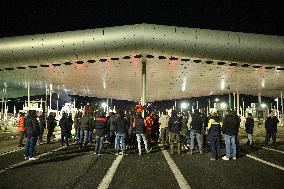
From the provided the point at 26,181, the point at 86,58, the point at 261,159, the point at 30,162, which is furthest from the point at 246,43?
the point at 26,181

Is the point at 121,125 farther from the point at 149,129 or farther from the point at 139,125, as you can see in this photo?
the point at 149,129

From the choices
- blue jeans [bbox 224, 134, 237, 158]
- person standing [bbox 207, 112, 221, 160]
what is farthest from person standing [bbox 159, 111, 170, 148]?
blue jeans [bbox 224, 134, 237, 158]

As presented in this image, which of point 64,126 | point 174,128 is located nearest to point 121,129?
point 174,128

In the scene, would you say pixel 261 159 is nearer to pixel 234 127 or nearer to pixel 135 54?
pixel 234 127

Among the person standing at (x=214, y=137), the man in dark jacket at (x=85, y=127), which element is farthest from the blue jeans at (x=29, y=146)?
the person standing at (x=214, y=137)

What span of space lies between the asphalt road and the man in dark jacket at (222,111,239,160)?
0.37m

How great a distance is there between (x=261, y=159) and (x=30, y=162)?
25.9 ft

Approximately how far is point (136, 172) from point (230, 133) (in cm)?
433

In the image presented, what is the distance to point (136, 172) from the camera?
340 inches

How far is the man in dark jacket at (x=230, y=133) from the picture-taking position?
11.3m

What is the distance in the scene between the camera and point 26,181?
24.2 feet

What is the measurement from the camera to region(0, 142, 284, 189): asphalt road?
7090 millimetres

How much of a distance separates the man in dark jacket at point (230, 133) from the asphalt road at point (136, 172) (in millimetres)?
375

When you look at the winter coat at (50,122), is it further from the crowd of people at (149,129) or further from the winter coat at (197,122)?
the winter coat at (197,122)
